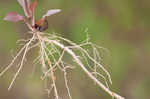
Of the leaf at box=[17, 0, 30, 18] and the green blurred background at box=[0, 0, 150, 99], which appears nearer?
the leaf at box=[17, 0, 30, 18]

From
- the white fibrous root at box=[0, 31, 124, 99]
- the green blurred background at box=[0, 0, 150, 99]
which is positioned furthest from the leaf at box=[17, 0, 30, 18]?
the green blurred background at box=[0, 0, 150, 99]

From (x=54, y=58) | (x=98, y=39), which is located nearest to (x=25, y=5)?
(x=54, y=58)

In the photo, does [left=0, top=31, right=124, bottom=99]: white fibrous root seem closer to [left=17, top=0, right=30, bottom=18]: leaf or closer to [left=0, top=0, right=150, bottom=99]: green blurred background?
[left=17, top=0, right=30, bottom=18]: leaf

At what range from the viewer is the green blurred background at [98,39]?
1831mm

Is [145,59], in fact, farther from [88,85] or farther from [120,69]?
[88,85]

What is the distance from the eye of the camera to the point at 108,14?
190cm

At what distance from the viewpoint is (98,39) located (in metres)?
1.82

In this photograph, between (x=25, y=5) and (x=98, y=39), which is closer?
(x=25, y=5)

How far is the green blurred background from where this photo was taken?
6.01ft

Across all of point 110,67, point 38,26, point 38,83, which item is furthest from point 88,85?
point 38,26

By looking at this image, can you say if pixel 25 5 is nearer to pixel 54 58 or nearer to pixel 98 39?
pixel 54 58

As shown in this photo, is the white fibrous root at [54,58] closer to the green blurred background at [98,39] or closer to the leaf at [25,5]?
the leaf at [25,5]

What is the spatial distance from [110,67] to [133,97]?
22cm

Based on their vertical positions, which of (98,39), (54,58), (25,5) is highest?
(25,5)
